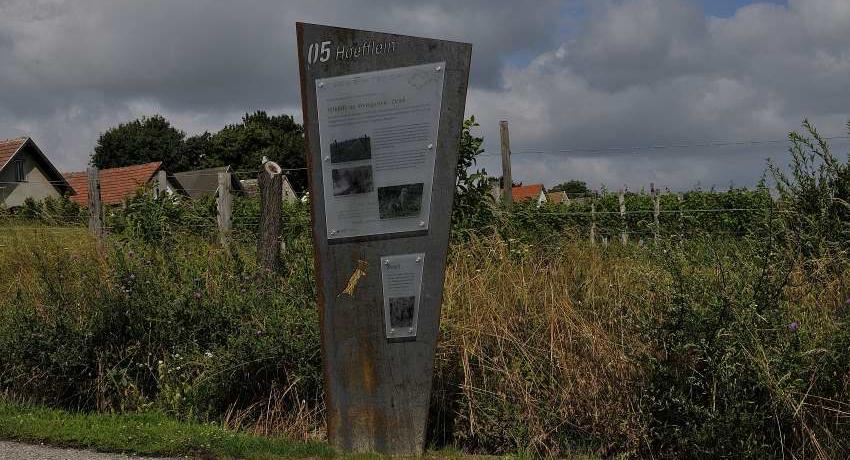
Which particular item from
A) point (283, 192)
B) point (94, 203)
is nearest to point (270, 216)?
point (94, 203)

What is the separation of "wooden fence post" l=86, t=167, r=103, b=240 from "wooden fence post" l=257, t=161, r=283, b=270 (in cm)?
324

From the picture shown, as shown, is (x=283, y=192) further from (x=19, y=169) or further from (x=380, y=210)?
(x=19, y=169)

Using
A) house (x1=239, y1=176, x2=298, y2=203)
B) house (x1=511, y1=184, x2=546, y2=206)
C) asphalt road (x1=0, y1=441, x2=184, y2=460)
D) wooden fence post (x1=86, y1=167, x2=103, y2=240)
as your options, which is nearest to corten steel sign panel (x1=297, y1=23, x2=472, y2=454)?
asphalt road (x1=0, y1=441, x2=184, y2=460)

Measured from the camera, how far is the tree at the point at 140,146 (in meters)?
79.7

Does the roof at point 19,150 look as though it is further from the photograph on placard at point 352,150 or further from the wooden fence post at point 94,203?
the photograph on placard at point 352,150

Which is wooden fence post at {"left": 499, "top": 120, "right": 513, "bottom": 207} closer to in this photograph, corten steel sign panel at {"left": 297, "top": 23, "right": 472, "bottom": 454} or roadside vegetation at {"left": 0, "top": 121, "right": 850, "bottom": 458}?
roadside vegetation at {"left": 0, "top": 121, "right": 850, "bottom": 458}

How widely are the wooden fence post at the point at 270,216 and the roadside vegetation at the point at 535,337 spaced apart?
15cm

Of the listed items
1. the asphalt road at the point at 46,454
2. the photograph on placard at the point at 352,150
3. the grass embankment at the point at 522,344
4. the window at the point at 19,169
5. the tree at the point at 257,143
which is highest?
the tree at the point at 257,143

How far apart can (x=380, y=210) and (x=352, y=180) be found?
291 mm

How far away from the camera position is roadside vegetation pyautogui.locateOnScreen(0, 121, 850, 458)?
5832 millimetres

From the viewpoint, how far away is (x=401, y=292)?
20.5ft

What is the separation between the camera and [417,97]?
20.3ft

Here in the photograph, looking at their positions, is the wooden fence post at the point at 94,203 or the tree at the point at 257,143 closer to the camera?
the wooden fence post at the point at 94,203

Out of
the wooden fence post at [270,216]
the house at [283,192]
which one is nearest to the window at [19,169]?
the house at [283,192]
